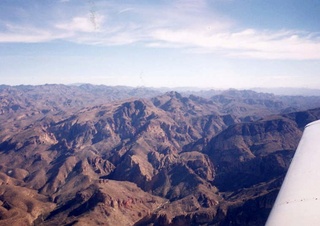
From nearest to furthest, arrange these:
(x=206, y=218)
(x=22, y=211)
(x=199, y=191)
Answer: (x=206, y=218) → (x=22, y=211) → (x=199, y=191)

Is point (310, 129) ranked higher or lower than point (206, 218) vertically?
higher

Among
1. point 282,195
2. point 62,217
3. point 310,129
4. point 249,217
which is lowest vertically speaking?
point 62,217

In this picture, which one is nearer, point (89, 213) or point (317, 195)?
point (317, 195)

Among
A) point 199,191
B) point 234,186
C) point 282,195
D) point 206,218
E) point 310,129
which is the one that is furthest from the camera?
point 234,186

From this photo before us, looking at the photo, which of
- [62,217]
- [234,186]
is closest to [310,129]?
[62,217]

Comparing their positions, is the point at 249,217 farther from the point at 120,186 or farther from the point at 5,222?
the point at 5,222

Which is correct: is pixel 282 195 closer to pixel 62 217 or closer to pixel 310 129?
pixel 310 129
